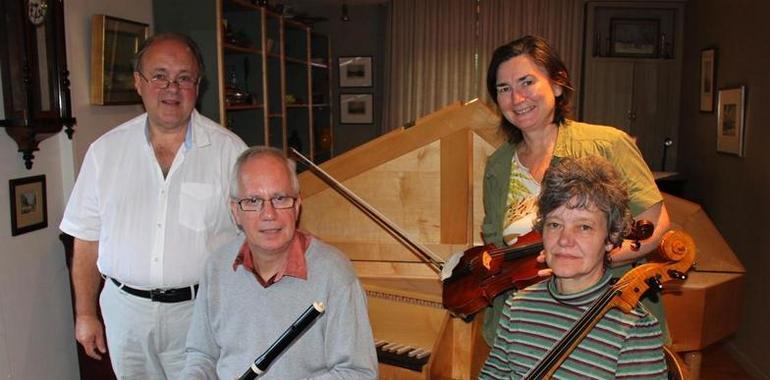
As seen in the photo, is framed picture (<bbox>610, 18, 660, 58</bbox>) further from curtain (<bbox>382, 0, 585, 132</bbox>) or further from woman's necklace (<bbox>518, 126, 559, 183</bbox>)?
woman's necklace (<bbox>518, 126, 559, 183</bbox>)

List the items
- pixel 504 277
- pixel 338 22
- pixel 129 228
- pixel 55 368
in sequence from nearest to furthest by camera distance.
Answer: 1. pixel 504 277
2. pixel 129 228
3. pixel 55 368
4. pixel 338 22

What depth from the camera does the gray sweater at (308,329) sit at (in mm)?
1363

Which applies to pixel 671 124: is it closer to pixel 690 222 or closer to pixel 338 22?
pixel 338 22

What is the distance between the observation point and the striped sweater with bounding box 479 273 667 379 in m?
1.14

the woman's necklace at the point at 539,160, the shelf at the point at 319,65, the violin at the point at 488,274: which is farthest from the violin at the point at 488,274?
the shelf at the point at 319,65

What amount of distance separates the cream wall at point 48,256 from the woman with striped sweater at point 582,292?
192 centimetres

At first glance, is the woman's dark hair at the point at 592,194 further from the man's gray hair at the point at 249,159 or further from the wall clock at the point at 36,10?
the wall clock at the point at 36,10

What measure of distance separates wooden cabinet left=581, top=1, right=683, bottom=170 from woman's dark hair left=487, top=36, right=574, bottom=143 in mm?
4425

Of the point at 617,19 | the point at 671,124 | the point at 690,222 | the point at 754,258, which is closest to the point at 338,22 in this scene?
the point at 617,19

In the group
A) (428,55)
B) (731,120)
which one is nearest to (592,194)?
Result: (731,120)

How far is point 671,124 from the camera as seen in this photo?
5.70m

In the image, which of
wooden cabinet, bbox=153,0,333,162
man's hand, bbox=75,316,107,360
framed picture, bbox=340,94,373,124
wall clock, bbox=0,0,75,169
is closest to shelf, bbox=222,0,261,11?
wooden cabinet, bbox=153,0,333,162

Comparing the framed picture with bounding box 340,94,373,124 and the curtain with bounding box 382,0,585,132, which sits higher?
the curtain with bounding box 382,0,585,132

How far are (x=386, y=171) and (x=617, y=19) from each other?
4.46 metres
